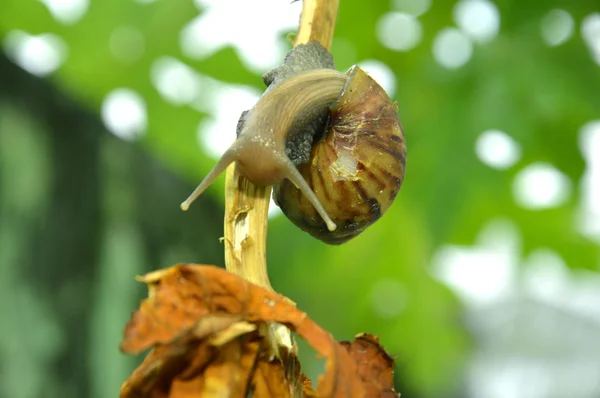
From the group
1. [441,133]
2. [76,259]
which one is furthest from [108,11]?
[76,259]

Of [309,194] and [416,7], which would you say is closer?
[309,194]

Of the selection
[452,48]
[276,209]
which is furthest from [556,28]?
[276,209]

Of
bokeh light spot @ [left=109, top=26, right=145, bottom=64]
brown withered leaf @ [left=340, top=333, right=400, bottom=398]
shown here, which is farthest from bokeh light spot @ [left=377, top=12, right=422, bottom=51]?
brown withered leaf @ [left=340, top=333, right=400, bottom=398]

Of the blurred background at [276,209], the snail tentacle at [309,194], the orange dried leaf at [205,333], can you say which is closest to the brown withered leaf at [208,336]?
the orange dried leaf at [205,333]

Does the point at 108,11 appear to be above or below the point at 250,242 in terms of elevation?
above

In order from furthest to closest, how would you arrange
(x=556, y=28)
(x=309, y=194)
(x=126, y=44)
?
(x=126, y=44)
(x=556, y=28)
(x=309, y=194)

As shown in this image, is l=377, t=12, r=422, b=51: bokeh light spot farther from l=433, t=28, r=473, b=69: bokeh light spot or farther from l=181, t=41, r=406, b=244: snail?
l=181, t=41, r=406, b=244: snail

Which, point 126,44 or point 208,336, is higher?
point 126,44

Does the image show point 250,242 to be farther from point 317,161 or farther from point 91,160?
point 91,160

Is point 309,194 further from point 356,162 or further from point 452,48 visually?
point 452,48
